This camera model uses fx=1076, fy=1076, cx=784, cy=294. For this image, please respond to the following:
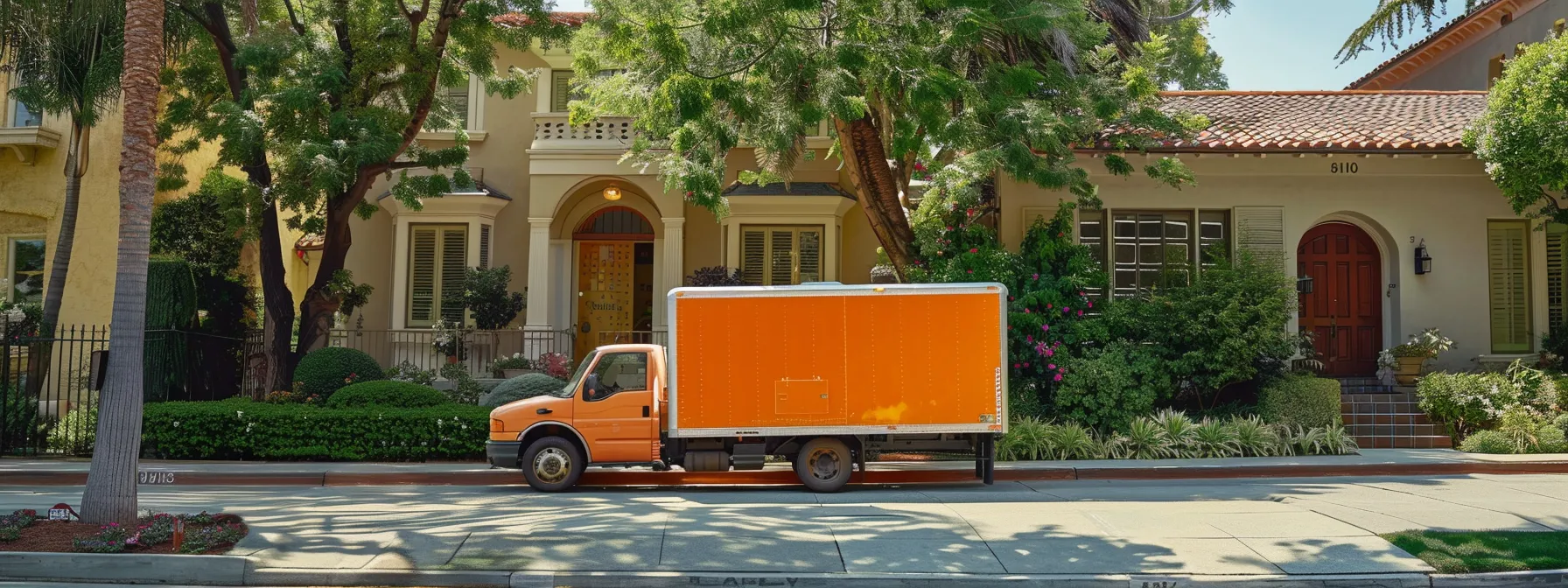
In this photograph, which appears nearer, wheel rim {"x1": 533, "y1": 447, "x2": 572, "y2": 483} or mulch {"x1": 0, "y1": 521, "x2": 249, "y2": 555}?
mulch {"x1": 0, "y1": 521, "x2": 249, "y2": 555}

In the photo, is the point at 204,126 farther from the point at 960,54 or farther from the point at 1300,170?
the point at 1300,170

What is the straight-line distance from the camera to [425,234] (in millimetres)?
20734

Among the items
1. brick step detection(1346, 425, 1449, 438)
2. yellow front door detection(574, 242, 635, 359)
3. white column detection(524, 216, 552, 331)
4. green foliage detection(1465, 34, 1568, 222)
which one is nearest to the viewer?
green foliage detection(1465, 34, 1568, 222)

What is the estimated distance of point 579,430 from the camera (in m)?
12.1

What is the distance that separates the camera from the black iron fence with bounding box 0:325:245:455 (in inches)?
598

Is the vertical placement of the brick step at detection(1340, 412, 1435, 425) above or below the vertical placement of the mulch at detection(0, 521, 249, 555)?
above

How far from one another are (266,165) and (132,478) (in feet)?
30.1

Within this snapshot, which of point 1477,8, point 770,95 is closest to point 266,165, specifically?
point 770,95

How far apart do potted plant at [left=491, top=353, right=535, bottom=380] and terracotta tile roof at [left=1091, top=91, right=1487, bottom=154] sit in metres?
11.1

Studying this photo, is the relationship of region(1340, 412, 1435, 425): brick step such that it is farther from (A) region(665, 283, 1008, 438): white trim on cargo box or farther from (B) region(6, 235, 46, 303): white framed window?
(B) region(6, 235, 46, 303): white framed window

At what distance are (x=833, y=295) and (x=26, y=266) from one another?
17.5 meters

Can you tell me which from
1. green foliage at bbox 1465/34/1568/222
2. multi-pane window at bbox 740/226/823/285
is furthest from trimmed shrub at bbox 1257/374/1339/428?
multi-pane window at bbox 740/226/823/285

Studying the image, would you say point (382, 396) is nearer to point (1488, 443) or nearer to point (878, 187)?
point (878, 187)

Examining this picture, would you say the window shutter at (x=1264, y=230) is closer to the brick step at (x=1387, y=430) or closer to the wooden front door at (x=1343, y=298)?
the wooden front door at (x=1343, y=298)
